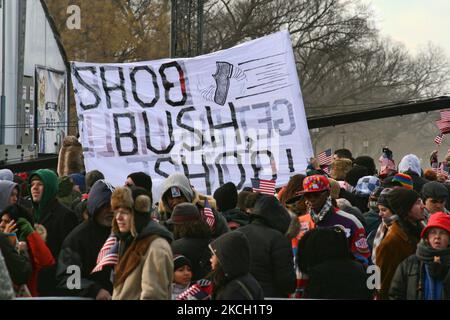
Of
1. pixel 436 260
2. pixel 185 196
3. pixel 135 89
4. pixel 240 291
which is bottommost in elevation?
pixel 240 291

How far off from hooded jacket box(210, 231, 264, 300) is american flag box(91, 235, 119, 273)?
0.95 meters

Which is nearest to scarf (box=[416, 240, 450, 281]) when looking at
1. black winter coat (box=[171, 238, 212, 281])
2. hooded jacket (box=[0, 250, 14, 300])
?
black winter coat (box=[171, 238, 212, 281])

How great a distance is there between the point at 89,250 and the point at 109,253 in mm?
574

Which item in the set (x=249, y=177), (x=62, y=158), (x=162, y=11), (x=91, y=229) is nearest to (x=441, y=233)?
(x=91, y=229)

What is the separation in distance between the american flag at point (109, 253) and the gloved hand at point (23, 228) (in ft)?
1.88

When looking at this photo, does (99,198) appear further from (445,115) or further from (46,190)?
(445,115)

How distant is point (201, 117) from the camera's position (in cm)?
1252

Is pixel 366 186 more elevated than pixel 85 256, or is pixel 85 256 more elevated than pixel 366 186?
pixel 366 186

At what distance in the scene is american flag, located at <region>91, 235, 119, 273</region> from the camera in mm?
7125

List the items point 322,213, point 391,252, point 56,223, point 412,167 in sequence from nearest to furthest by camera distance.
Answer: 1. point 391,252
2. point 322,213
3. point 56,223
4. point 412,167

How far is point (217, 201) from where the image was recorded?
9.56 meters

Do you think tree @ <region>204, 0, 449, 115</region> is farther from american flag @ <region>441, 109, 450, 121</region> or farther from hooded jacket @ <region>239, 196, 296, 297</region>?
hooded jacket @ <region>239, 196, 296, 297</region>

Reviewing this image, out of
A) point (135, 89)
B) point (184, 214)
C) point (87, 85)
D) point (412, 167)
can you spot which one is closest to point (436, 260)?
point (184, 214)

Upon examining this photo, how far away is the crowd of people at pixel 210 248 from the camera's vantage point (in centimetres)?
668
